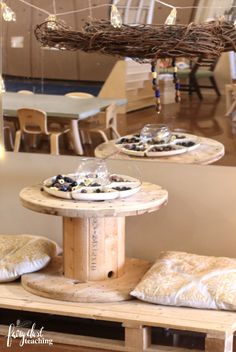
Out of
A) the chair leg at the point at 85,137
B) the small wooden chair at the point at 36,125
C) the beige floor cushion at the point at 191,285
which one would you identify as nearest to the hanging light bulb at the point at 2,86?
the small wooden chair at the point at 36,125

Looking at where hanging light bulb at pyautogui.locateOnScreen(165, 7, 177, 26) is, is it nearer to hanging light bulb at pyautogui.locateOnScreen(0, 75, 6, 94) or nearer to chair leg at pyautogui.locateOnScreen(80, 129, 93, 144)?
chair leg at pyautogui.locateOnScreen(80, 129, 93, 144)

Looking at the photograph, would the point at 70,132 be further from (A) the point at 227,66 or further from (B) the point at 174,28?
(B) the point at 174,28

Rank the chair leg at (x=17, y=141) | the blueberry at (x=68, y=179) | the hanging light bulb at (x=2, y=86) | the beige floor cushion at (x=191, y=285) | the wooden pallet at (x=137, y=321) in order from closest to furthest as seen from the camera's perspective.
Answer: the wooden pallet at (x=137, y=321) < the beige floor cushion at (x=191, y=285) < the blueberry at (x=68, y=179) < the hanging light bulb at (x=2, y=86) < the chair leg at (x=17, y=141)

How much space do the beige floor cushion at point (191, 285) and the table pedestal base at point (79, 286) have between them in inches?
4.0

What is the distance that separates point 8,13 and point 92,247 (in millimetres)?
1231

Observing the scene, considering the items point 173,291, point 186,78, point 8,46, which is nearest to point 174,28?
point 186,78

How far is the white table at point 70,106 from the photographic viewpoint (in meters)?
3.96

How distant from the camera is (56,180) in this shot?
3658mm

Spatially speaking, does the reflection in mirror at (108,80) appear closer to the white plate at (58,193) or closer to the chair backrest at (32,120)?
the chair backrest at (32,120)

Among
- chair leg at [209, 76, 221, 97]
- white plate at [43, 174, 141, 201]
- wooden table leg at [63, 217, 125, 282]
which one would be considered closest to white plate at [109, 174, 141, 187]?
white plate at [43, 174, 141, 201]

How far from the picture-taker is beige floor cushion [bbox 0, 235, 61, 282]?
3.67 meters

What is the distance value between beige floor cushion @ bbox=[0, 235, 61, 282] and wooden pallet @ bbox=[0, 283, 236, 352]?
22 cm

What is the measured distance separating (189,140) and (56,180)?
745 millimetres

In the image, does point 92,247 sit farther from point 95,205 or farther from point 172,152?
point 172,152
